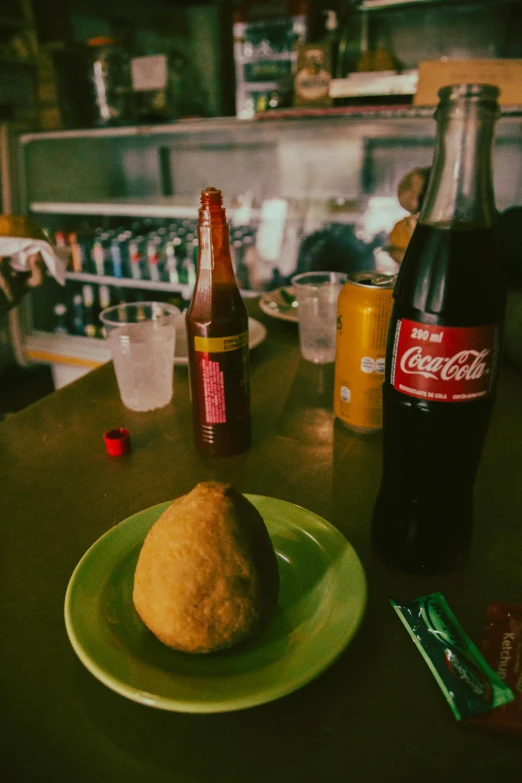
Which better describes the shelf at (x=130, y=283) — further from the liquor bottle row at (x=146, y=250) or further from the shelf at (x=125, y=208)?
the shelf at (x=125, y=208)

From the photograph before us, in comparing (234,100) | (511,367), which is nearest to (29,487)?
(511,367)

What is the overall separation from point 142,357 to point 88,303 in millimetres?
2174

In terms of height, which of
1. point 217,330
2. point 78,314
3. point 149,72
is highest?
point 149,72

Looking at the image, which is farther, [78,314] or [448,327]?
[78,314]

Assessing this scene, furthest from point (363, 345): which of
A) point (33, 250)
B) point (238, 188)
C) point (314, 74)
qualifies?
point (238, 188)

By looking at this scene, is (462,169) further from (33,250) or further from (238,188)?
(238,188)

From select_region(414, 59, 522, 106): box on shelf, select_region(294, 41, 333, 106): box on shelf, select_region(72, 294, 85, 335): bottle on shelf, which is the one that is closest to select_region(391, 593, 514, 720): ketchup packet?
select_region(414, 59, 522, 106): box on shelf

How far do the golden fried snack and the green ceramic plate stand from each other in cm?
2

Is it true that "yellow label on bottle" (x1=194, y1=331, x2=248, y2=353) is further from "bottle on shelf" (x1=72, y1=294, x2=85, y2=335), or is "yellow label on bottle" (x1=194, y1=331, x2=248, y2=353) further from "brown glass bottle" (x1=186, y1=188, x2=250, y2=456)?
"bottle on shelf" (x1=72, y1=294, x2=85, y2=335)

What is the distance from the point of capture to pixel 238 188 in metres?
2.96

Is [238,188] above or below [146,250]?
above

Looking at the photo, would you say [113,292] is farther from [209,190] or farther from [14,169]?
[209,190]

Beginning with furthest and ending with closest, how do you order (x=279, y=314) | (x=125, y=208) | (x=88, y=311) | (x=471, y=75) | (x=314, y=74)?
(x=88, y=311)
(x=125, y=208)
(x=314, y=74)
(x=471, y=75)
(x=279, y=314)

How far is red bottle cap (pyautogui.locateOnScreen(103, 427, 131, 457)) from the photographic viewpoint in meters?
0.77
